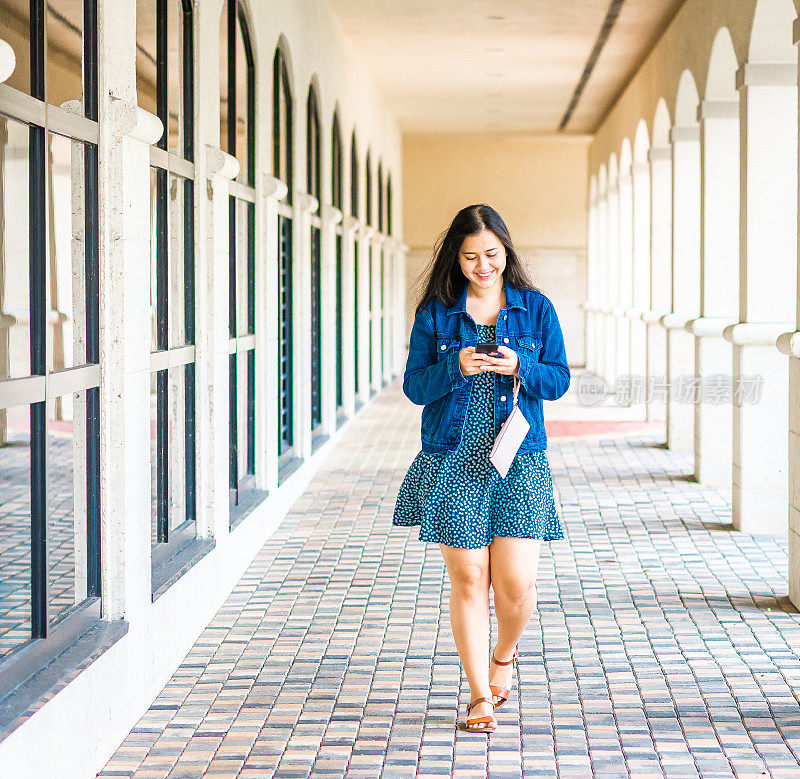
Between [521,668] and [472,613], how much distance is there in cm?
85

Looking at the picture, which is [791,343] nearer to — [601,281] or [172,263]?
[172,263]

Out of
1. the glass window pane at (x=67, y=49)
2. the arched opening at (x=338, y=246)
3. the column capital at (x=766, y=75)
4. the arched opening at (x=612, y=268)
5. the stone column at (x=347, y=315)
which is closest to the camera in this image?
the glass window pane at (x=67, y=49)

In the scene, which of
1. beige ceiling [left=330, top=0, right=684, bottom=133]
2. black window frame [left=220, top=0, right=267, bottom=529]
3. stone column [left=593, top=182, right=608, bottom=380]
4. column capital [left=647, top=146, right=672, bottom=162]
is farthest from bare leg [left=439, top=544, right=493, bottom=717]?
stone column [left=593, top=182, right=608, bottom=380]

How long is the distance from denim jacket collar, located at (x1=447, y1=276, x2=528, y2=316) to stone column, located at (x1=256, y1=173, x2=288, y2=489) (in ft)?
11.0

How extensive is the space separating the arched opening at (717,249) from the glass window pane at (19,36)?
660 cm

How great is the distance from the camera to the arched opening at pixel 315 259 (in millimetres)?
10891

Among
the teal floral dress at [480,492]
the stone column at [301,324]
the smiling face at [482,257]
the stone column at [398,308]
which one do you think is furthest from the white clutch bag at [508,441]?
the stone column at [398,308]

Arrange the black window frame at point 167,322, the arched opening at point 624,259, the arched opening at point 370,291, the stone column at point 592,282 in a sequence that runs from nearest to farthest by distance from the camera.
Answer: the black window frame at point 167,322, the arched opening at point 370,291, the arched opening at point 624,259, the stone column at point 592,282

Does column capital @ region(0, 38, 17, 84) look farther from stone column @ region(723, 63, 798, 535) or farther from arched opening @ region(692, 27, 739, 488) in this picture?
arched opening @ region(692, 27, 739, 488)

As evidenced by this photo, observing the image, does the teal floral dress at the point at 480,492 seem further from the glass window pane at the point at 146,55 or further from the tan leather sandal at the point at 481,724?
the glass window pane at the point at 146,55

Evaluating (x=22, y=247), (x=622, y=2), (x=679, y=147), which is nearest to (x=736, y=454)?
(x=679, y=147)

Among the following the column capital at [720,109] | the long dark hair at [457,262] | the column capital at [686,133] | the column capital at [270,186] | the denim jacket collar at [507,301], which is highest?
the column capital at [686,133]

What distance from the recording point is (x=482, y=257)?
406cm

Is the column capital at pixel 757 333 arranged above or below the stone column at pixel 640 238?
below
